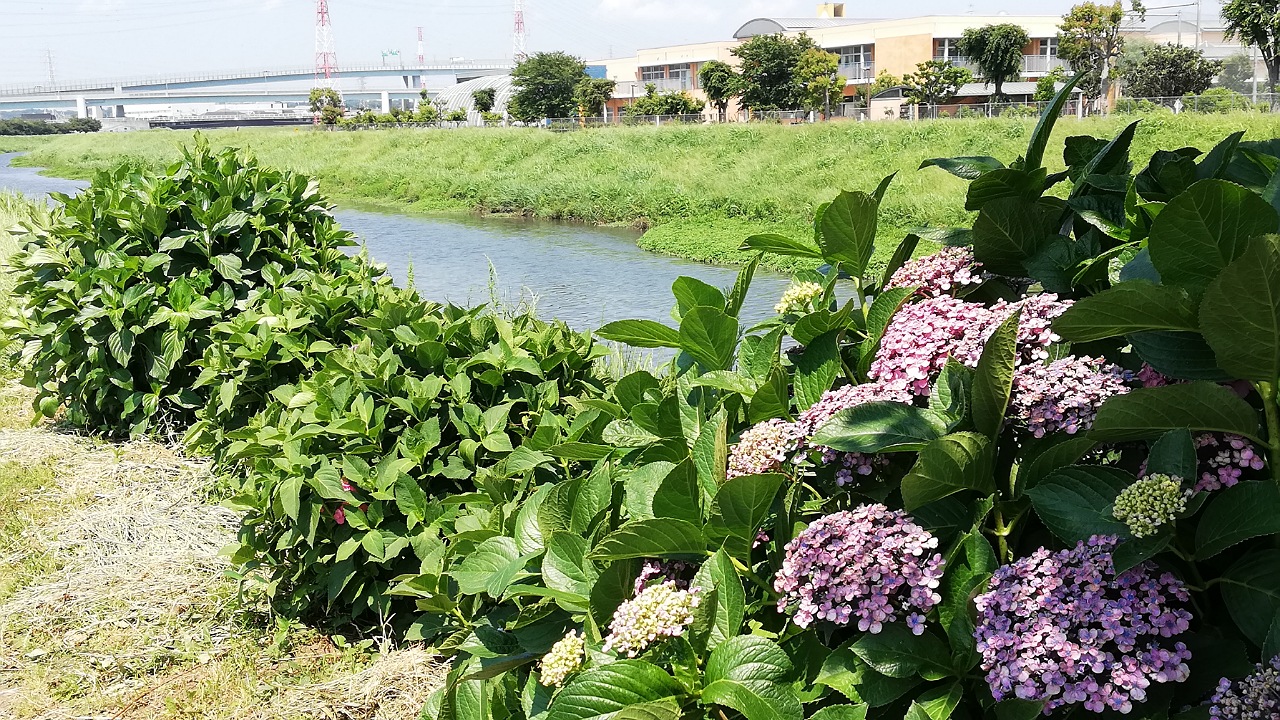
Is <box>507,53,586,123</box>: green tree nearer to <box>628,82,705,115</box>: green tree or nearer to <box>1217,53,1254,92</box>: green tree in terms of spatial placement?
<box>628,82,705,115</box>: green tree

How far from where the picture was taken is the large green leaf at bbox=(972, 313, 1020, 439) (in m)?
0.94

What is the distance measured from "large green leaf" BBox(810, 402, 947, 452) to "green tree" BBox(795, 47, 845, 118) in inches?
1605

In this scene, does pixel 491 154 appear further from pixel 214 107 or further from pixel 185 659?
pixel 214 107

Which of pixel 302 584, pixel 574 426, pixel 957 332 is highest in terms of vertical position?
pixel 957 332

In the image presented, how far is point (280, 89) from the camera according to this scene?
372 feet

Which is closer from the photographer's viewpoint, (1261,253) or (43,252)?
(1261,253)

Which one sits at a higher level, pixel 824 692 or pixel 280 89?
pixel 280 89

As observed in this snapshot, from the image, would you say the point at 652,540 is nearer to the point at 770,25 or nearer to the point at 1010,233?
the point at 1010,233

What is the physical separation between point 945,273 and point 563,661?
718 millimetres

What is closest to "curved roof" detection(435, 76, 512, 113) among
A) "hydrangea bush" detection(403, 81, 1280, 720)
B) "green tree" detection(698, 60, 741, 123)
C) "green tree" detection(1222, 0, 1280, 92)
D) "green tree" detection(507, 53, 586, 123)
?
"green tree" detection(507, 53, 586, 123)

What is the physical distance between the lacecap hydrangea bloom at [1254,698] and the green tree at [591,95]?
51.1 m

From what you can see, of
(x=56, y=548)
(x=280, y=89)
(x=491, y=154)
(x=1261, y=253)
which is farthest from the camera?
(x=280, y=89)

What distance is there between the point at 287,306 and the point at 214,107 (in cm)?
14129

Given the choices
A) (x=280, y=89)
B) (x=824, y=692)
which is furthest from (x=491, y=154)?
(x=280, y=89)
